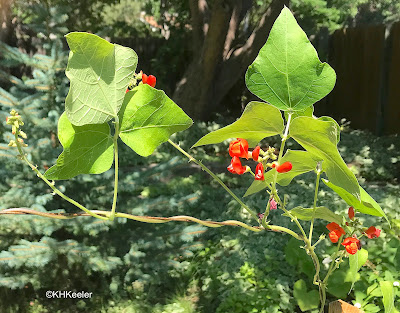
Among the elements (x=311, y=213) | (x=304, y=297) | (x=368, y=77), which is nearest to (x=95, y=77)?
(x=311, y=213)

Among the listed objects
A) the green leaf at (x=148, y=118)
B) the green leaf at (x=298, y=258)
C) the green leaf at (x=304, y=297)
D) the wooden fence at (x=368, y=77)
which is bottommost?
the green leaf at (x=304, y=297)

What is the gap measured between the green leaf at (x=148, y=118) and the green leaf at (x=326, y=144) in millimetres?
113

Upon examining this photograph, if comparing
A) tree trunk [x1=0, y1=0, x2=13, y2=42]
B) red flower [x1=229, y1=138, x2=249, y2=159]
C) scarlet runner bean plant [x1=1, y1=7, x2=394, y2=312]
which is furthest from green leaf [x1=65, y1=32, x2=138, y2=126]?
tree trunk [x1=0, y1=0, x2=13, y2=42]

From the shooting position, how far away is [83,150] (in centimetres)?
43

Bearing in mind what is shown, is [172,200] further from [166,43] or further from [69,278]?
[166,43]

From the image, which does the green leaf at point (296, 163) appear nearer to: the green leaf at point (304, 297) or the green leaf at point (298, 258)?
the green leaf at point (304, 297)

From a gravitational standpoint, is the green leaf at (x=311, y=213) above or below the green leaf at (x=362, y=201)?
below

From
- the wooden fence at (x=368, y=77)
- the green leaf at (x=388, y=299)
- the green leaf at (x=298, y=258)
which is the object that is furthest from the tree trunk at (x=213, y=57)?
the green leaf at (x=388, y=299)

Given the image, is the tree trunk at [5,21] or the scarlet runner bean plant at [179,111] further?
the tree trunk at [5,21]

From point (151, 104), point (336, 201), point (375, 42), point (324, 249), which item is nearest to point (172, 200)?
point (324, 249)

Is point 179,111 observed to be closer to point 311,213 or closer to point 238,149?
point 238,149

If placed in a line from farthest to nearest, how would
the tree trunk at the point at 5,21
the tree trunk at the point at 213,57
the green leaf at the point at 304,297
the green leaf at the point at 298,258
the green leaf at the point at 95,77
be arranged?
the tree trunk at the point at 213,57 → the tree trunk at the point at 5,21 → the green leaf at the point at 298,258 → the green leaf at the point at 304,297 → the green leaf at the point at 95,77

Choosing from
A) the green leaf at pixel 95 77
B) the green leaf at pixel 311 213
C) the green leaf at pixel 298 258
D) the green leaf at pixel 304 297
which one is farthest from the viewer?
the green leaf at pixel 298 258

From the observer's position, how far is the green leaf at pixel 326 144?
363 millimetres
